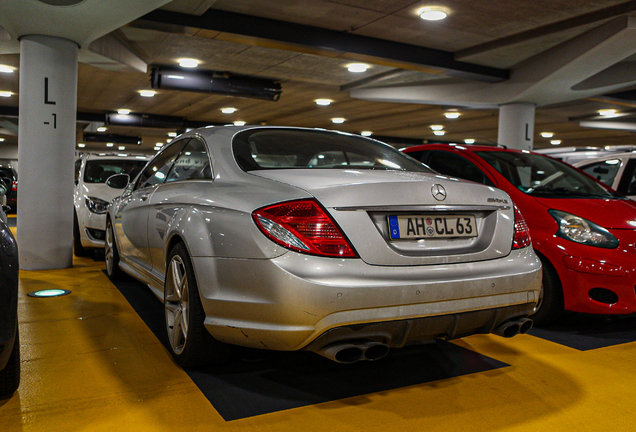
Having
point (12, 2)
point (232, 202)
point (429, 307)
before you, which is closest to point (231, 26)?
point (12, 2)

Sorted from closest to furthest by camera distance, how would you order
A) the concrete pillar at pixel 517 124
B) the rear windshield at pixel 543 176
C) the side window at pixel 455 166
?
the rear windshield at pixel 543 176 < the side window at pixel 455 166 < the concrete pillar at pixel 517 124

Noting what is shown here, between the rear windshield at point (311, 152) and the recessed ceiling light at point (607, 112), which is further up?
the recessed ceiling light at point (607, 112)

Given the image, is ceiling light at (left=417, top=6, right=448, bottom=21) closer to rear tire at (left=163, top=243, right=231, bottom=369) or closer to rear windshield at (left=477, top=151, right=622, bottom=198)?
rear windshield at (left=477, top=151, right=622, bottom=198)

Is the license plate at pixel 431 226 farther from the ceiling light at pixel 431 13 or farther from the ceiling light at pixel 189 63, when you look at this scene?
the ceiling light at pixel 189 63

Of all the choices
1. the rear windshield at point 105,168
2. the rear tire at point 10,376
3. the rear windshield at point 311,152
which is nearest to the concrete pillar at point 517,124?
the rear windshield at point 105,168

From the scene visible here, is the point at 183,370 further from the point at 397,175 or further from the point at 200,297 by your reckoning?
the point at 397,175

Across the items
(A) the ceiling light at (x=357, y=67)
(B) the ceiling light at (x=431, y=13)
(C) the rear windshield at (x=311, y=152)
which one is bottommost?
(C) the rear windshield at (x=311, y=152)

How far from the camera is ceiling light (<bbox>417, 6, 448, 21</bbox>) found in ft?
22.9

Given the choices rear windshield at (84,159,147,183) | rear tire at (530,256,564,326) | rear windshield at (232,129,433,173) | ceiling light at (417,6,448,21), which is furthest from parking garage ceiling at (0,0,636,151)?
rear tire at (530,256,564,326)

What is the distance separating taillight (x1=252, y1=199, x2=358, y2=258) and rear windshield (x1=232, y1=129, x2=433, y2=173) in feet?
1.70

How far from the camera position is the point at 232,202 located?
2.40 meters

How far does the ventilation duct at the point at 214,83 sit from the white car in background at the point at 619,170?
7554 millimetres

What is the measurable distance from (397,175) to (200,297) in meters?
1.09

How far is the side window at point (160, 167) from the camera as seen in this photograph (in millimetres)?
3568
